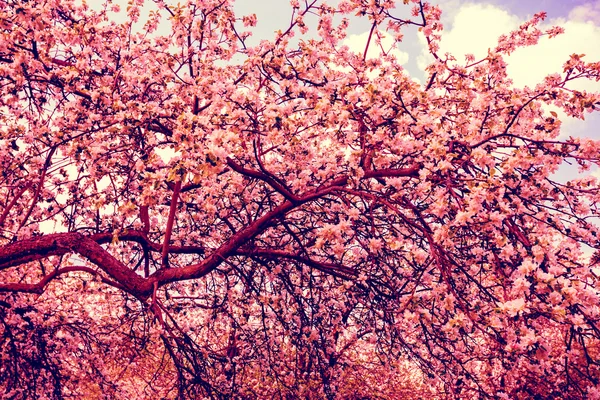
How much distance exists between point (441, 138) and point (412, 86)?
4.60 feet

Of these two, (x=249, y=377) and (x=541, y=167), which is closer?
(x=541, y=167)

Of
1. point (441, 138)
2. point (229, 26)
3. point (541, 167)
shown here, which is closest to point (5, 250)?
point (229, 26)

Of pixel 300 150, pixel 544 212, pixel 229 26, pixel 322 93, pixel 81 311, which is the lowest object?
pixel 544 212

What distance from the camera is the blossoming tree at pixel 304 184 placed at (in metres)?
4.18

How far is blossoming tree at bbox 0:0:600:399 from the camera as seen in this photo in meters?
4.18

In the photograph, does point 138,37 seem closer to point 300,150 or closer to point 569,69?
point 300,150

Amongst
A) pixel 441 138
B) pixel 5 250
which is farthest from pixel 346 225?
pixel 5 250

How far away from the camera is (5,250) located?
559cm

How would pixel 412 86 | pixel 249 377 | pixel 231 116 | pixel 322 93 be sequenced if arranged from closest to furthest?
pixel 231 116 < pixel 412 86 < pixel 322 93 < pixel 249 377

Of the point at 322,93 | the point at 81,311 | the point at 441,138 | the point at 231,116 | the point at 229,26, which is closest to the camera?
the point at 441,138

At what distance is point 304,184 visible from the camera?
625 centimetres

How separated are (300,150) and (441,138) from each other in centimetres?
265

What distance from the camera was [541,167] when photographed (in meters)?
4.51

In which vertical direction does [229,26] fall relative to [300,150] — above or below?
above
